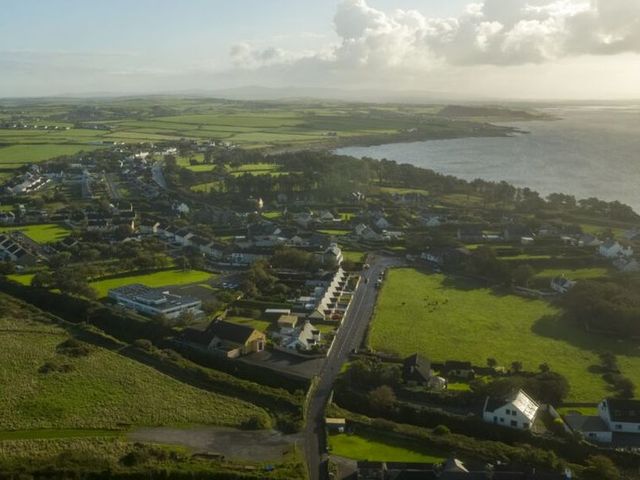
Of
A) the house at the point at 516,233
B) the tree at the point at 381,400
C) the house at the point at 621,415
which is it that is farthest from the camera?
the house at the point at 516,233

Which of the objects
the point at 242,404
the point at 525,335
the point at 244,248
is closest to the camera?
the point at 242,404

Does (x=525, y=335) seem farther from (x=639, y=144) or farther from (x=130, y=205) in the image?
(x=639, y=144)

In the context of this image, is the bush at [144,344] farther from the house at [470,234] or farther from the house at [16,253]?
the house at [470,234]

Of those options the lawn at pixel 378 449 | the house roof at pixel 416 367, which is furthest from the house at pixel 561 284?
the lawn at pixel 378 449

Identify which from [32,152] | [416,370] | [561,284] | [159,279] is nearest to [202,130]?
[32,152]

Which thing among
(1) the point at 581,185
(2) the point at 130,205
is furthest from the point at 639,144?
(2) the point at 130,205
